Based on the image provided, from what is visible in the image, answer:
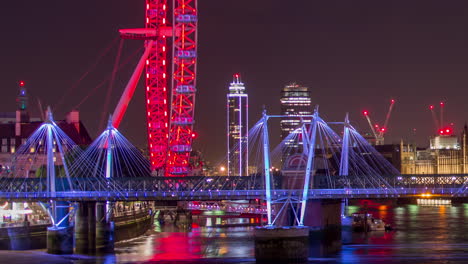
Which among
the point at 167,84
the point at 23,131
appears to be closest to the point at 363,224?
the point at 167,84

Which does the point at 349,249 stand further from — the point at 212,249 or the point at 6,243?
the point at 6,243

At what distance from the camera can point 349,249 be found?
71312mm

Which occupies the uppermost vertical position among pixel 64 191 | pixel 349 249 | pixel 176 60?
pixel 176 60

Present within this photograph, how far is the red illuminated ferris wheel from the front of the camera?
335ft

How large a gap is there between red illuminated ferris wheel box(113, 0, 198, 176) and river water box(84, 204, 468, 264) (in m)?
10.2

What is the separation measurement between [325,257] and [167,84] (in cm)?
4930

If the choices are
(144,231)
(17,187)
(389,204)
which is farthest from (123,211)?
(389,204)

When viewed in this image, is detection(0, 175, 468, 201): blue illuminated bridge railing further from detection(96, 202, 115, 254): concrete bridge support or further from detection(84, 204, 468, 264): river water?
detection(84, 204, 468, 264): river water

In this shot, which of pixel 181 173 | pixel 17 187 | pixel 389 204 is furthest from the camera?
pixel 389 204

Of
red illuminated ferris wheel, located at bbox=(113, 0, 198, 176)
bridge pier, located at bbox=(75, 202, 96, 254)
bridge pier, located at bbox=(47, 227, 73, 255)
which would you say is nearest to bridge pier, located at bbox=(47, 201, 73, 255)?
bridge pier, located at bbox=(47, 227, 73, 255)

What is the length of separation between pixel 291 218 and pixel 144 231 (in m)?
34.3

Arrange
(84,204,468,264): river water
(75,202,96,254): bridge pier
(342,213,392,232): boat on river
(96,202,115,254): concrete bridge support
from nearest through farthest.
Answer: (84,204,468,264): river water < (75,202,96,254): bridge pier < (96,202,115,254): concrete bridge support < (342,213,392,232): boat on river

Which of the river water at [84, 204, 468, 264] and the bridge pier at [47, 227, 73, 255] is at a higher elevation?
the bridge pier at [47, 227, 73, 255]

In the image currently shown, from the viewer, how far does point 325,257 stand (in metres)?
65.0
